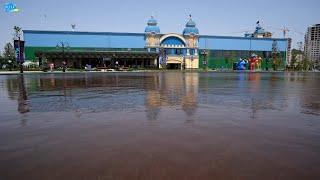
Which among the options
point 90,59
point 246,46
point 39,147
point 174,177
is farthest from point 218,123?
point 246,46

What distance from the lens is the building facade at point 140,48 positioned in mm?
82625

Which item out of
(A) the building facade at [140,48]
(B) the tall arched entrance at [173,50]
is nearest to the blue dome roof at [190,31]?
(A) the building facade at [140,48]

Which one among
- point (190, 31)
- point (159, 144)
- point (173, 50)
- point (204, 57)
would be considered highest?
A: point (190, 31)

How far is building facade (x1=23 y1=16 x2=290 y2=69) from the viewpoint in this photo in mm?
82625

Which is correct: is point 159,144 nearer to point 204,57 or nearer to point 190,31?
point 190,31

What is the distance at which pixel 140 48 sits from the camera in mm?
88875

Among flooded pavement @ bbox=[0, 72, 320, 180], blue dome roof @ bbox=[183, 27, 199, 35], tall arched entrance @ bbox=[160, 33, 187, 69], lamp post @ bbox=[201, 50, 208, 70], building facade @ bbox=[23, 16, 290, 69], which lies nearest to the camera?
flooded pavement @ bbox=[0, 72, 320, 180]

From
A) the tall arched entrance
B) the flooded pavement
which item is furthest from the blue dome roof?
the flooded pavement

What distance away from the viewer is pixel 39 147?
18.4 feet

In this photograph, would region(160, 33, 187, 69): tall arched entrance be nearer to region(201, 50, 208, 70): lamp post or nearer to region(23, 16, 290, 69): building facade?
region(23, 16, 290, 69): building facade

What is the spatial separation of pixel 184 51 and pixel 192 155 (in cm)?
8825

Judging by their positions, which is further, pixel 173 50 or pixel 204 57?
pixel 204 57

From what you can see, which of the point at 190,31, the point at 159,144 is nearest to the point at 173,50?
the point at 190,31

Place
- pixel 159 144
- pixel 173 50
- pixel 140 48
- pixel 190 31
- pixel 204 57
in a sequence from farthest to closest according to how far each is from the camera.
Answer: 1. pixel 204 57
2. pixel 190 31
3. pixel 173 50
4. pixel 140 48
5. pixel 159 144
